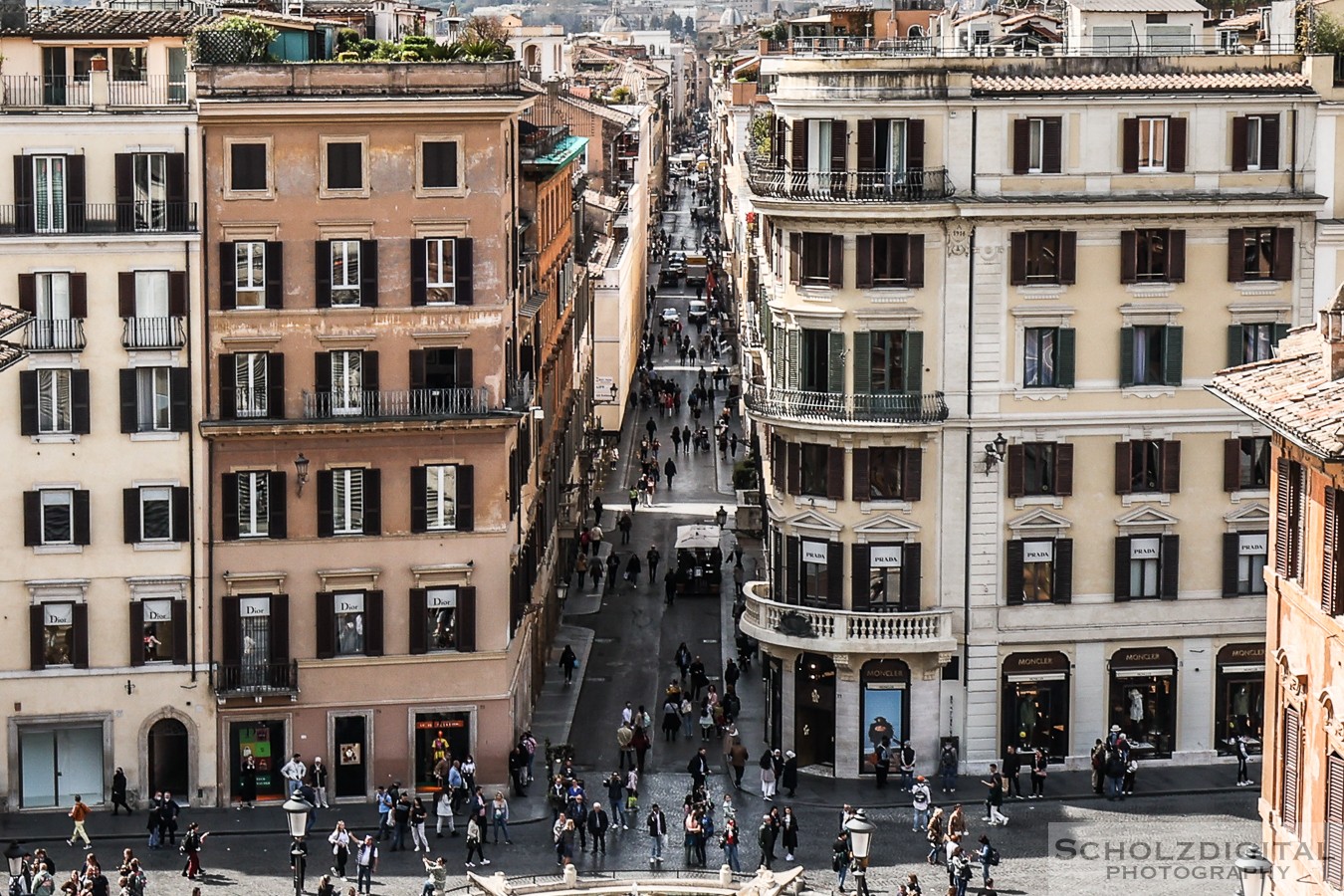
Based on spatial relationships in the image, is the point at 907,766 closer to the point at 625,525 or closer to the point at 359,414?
the point at 359,414

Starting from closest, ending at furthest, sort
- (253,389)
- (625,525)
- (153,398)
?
(153,398) → (253,389) → (625,525)

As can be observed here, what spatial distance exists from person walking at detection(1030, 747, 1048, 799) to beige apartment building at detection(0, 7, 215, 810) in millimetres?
22145

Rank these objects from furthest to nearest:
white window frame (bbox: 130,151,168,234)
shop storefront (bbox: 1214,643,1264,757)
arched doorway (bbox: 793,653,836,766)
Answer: shop storefront (bbox: 1214,643,1264,757) → arched doorway (bbox: 793,653,836,766) → white window frame (bbox: 130,151,168,234)

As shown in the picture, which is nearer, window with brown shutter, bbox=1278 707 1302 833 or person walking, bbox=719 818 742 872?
window with brown shutter, bbox=1278 707 1302 833

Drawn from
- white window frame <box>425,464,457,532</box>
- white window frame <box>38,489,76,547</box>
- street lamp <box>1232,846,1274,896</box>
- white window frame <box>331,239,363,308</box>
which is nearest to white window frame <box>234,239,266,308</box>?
white window frame <box>331,239,363,308</box>

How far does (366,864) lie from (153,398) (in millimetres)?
14648

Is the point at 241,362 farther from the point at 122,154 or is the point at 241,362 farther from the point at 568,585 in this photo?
the point at 568,585

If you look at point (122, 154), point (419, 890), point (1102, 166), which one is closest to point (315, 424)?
point (122, 154)

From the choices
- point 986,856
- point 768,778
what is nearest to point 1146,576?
point 768,778

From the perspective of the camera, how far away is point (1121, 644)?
7662cm

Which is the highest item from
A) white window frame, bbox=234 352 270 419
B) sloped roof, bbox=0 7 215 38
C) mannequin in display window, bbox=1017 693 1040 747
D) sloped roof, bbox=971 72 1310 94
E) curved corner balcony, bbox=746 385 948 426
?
sloped roof, bbox=0 7 215 38

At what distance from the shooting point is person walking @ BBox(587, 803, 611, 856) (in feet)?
228

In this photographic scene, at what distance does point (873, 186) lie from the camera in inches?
2918

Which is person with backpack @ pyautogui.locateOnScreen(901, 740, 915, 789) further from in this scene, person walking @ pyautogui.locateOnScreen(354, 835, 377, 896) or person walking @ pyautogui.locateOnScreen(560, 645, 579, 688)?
person walking @ pyautogui.locateOnScreen(354, 835, 377, 896)
